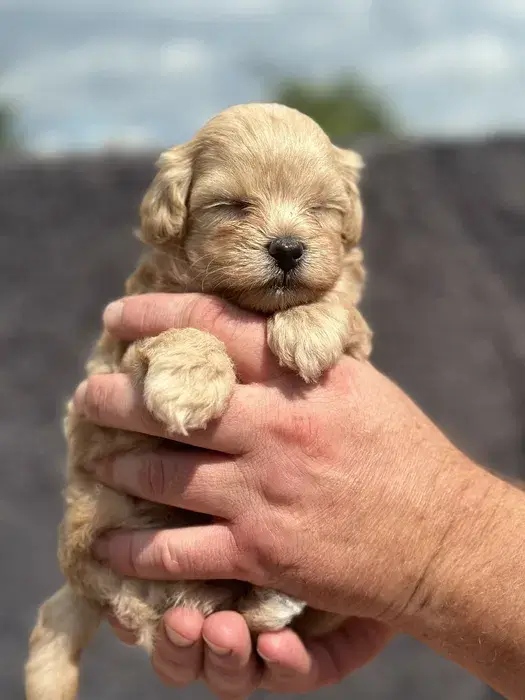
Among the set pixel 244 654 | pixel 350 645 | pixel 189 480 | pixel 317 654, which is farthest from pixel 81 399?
pixel 350 645

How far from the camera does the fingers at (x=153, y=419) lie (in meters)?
1.88

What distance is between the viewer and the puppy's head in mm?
1960

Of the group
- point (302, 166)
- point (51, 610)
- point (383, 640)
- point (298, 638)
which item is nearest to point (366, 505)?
point (298, 638)

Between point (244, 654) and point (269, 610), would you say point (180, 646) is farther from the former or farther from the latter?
point (269, 610)

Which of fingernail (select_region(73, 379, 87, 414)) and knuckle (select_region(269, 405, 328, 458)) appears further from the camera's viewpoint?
fingernail (select_region(73, 379, 87, 414))

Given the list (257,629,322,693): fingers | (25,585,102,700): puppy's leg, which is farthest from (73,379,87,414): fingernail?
(257,629,322,693): fingers

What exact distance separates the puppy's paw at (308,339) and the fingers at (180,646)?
86 cm

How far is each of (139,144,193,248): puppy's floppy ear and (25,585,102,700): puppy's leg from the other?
4.36 ft

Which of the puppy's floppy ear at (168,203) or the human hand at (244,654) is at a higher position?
the puppy's floppy ear at (168,203)

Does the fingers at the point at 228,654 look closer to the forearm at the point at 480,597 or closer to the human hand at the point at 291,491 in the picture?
the human hand at the point at 291,491

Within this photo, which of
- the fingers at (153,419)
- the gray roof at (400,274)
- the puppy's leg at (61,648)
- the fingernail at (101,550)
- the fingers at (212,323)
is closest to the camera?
the fingers at (153,419)

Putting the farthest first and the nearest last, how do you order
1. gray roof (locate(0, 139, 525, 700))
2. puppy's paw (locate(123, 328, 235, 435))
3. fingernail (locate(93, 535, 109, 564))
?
1. gray roof (locate(0, 139, 525, 700))
2. fingernail (locate(93, 535, 109, 564))
3. puppy's paw (locate(123, 328, 235, 435))

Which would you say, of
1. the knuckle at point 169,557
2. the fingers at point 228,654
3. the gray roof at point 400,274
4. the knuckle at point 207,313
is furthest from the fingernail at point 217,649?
the gray roof at point 400,274

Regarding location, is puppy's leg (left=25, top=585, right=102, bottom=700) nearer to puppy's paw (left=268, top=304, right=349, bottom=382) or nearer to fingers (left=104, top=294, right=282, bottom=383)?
fingers (left=104, top=294, right=282, bottom=383)
